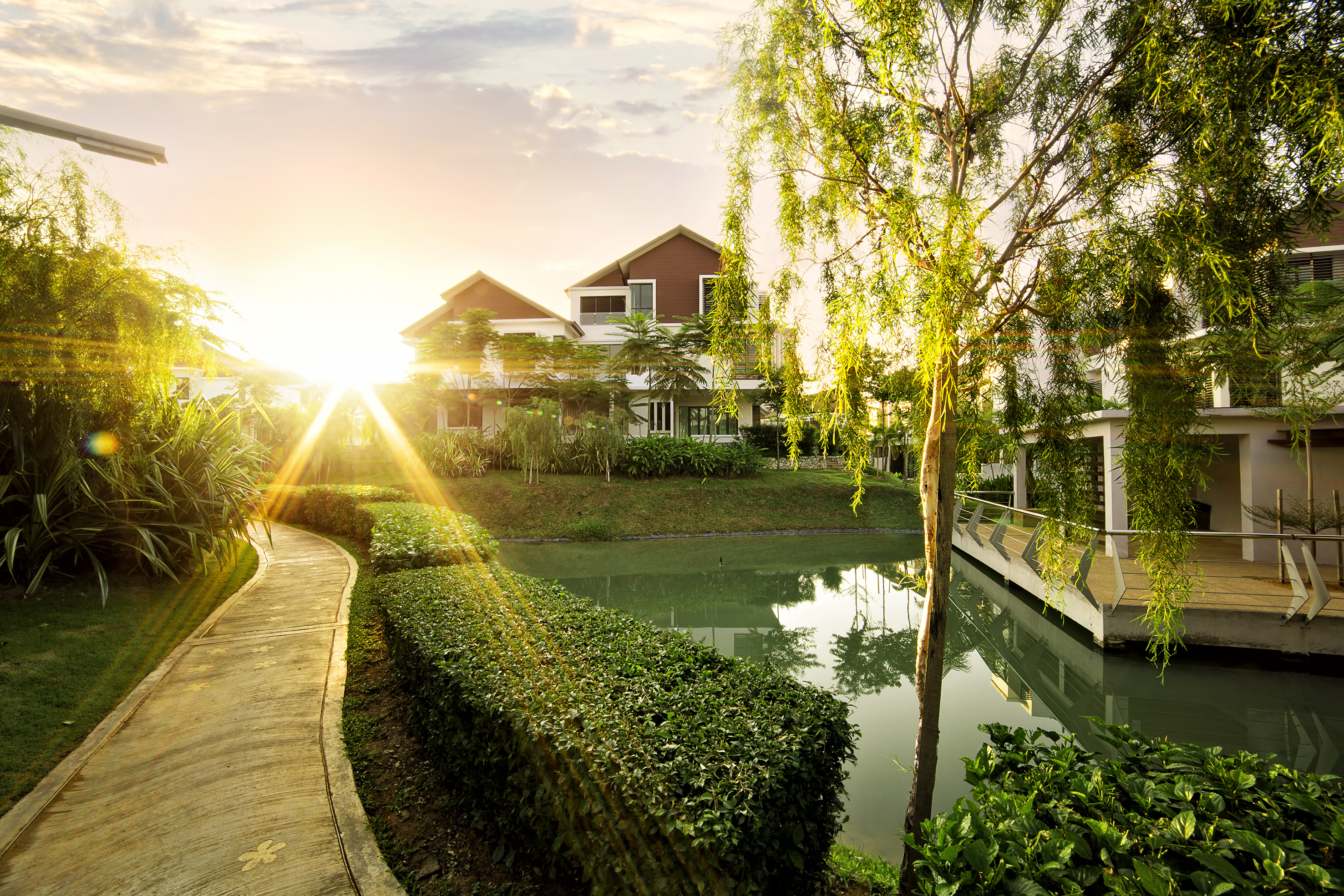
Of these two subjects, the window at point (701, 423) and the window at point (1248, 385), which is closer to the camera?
the window at point (1248, 385)

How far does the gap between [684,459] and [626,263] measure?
13.0m

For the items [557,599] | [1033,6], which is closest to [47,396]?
[557,599]

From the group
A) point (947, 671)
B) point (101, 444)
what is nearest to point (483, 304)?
point (101, 444)

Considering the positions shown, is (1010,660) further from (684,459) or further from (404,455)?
(404,455)

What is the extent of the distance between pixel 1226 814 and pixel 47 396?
1160 cm

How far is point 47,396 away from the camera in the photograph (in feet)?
25.7

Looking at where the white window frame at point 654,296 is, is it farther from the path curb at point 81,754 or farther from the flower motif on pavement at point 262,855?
the flower motif on pavement at point 262,855

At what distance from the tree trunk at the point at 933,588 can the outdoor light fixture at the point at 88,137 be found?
8188mm

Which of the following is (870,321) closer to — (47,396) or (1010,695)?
(1010,695)

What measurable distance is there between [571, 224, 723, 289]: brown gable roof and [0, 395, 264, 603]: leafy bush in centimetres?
2585

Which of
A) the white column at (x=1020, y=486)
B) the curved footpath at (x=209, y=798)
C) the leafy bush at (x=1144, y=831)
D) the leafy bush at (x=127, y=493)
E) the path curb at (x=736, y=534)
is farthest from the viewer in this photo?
the path curb at (x=736, y=534)

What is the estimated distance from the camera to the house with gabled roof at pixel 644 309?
1296 inches

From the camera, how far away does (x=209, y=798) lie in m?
4.23

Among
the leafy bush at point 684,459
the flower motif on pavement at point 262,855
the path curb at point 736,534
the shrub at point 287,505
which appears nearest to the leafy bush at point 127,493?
the flower motif on pavement at point 262,855
